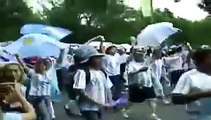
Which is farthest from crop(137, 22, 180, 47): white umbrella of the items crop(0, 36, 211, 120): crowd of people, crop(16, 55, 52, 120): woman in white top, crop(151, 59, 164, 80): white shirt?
crop(16, 55, 52, 120): woman in white top

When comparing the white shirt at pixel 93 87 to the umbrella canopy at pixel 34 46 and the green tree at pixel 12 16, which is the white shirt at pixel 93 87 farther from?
the green tree at pixel 12 16

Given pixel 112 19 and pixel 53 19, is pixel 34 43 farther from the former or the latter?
pixel 112 19

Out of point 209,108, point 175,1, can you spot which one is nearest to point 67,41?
point 175,1

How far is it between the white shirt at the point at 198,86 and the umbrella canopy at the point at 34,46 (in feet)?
14.4

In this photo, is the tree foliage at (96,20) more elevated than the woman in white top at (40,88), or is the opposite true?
the tree foliage at (96,20)

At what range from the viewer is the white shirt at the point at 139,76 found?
9.62 meters

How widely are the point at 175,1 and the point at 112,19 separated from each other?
4.80 ft

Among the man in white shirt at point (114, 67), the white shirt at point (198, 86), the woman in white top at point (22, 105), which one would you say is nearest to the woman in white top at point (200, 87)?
the white shirt at point (198, 86)

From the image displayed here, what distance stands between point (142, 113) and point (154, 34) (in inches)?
58.8

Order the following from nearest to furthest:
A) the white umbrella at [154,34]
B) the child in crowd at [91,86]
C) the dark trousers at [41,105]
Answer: the child in crowd at [91,86]
the dark trousers at [41,105]
the white umbrella at [154,34]

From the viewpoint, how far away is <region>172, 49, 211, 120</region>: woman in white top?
437 centimetres

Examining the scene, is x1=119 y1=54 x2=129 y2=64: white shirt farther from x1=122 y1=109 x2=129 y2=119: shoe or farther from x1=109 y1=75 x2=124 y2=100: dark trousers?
x1=122 y1=109 x2=129 y2=119: shoe

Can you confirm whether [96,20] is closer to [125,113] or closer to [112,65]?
[112,65]

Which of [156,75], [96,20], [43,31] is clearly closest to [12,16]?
[96,20]
